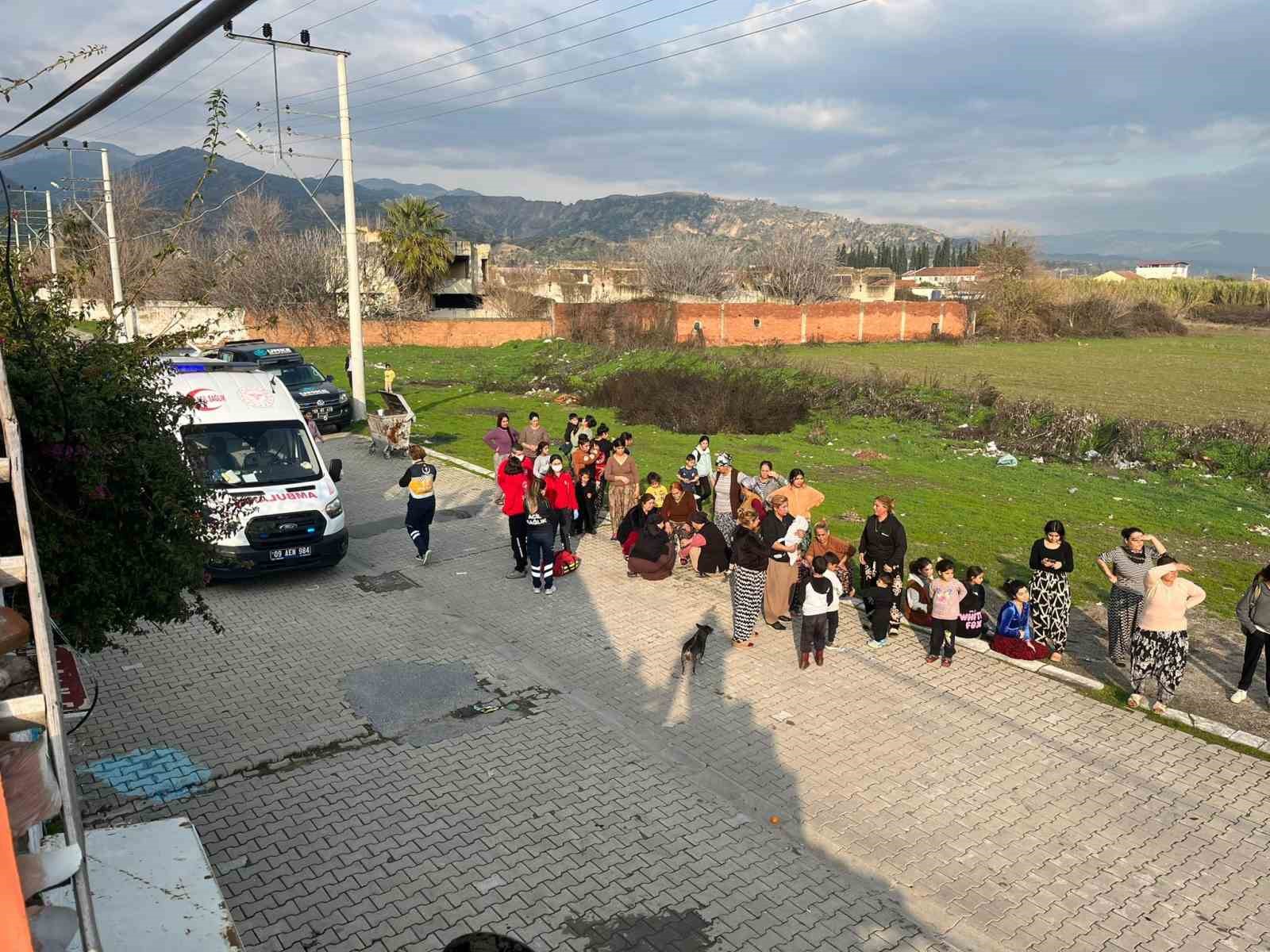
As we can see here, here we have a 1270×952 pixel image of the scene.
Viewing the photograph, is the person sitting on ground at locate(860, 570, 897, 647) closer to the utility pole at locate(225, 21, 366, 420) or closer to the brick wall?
the utility pole at locate(225, 21, 366, 420)

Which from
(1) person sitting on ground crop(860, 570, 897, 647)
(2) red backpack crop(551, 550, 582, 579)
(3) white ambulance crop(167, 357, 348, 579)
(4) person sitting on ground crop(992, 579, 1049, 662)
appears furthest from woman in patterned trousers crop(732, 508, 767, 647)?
(3) white ambulance crop(167, 357, 348, 579)

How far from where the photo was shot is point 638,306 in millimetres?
46969

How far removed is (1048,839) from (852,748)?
170 centimetres

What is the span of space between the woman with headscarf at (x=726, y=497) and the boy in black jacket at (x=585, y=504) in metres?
2.07

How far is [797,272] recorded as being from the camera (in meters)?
66.0

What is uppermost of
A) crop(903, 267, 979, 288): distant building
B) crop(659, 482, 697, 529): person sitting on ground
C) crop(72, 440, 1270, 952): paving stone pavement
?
crop(903, 267, 979, 288): distant building

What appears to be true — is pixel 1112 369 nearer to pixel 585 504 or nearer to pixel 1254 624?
pixel 585 504

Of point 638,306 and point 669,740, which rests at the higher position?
point 638,306

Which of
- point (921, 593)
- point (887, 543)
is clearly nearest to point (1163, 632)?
point (921, 593)

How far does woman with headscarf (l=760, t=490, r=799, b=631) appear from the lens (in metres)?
10.4

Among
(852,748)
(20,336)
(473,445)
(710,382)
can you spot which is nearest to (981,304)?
(710,382)

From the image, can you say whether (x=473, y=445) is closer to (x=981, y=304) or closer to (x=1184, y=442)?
(x=1184, y=442)

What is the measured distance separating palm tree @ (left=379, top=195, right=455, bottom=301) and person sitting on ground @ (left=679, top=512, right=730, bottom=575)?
44488 mm

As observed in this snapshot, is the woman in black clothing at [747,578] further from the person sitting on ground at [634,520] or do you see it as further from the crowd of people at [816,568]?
the person sitting on ground at [634,520]
